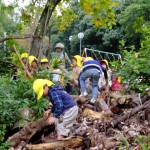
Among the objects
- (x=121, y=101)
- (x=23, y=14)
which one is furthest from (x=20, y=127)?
(x=23, y=14)

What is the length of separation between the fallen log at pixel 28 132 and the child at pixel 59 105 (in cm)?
34

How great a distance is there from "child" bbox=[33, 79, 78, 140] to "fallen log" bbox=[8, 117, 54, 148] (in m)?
0.34

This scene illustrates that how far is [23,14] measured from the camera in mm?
11023

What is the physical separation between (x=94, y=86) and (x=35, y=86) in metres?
2.19

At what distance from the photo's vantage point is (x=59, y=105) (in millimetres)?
5375

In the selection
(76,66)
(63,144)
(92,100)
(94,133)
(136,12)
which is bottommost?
(63,144)

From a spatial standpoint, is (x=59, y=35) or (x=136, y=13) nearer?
(x=136, y=13)

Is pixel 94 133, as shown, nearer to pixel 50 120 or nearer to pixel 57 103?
pixel 57 103

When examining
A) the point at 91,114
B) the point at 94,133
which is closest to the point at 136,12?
the point at 91,114

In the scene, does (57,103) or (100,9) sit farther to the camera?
(100,9)

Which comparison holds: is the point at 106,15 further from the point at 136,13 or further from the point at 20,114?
the point at 136,13

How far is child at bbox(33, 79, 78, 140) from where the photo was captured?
212 inches

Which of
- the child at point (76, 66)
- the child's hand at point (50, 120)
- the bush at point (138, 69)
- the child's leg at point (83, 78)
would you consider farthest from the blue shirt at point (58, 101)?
the child at point (76, 66)

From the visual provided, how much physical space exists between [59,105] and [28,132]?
764 mm
